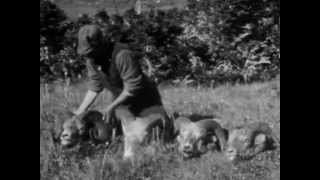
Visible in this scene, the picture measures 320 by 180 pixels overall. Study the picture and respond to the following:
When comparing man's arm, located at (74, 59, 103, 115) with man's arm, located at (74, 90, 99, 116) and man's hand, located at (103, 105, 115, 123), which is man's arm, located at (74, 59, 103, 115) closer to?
man's arm, located at (74, 90, 99, 116)

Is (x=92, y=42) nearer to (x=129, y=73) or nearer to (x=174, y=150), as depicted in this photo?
(x=129, y=73)

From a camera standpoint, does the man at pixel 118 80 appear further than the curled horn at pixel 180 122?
No

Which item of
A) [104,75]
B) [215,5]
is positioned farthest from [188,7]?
[104,75]

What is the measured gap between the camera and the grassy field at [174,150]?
5039 mm

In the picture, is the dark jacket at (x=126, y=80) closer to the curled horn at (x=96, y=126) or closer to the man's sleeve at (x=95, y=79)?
the man's sleeve at (x=95, y=79)

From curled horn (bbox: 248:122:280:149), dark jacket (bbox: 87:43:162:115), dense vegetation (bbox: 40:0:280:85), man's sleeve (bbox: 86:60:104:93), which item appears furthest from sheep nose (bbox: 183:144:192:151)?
man's sleeve (bbox: 86:60:104:93)

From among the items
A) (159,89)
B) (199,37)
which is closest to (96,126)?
(159,89)

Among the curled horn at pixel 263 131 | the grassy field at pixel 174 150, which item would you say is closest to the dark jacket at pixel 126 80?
the grassy field at pixel 174 150

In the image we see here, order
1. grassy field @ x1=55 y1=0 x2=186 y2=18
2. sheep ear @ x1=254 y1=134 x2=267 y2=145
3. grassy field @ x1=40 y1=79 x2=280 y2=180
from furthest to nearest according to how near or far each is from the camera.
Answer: grassy field @ x1=55 y1=0 x2=186 y2=18, sheep ear @ x1=254 y1=134 x2=267 y2=145, grassy field @ x1=40 y1=79 x2=280 y2=180

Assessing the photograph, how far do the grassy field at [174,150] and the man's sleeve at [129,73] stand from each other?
301mm

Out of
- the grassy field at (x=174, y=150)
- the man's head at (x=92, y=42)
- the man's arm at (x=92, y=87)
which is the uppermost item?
the man's head at (x=92, y=42)

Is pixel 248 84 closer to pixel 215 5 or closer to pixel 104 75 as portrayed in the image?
pixel 215 5

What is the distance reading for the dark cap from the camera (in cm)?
506

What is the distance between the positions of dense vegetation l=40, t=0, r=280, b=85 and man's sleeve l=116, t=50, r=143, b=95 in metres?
0.28
